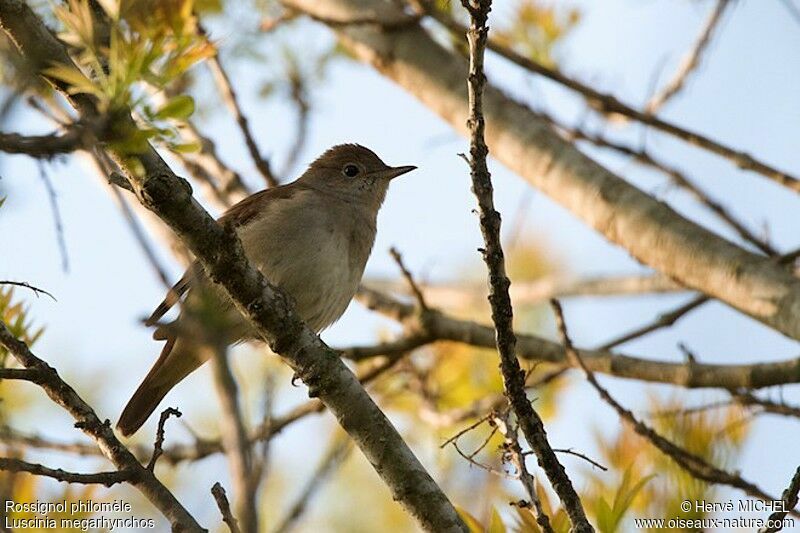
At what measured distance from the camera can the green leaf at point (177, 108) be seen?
8.58 feet

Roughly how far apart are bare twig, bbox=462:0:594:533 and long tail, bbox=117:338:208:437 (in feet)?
8.34

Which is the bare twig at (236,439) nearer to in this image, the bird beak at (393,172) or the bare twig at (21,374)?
the bare twig at (21,374)

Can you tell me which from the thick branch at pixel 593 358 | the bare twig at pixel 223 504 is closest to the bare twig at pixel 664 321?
the thick branch at pixel 593 358

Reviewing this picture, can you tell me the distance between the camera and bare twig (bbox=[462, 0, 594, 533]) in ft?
10.8

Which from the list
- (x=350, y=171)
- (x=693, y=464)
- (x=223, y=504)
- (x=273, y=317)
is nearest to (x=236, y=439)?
(x=223, y=504)

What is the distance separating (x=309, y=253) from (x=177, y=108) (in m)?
3.00

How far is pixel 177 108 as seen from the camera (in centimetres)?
262

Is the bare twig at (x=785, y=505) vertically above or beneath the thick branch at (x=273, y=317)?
beneath

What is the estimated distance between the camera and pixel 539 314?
756cm

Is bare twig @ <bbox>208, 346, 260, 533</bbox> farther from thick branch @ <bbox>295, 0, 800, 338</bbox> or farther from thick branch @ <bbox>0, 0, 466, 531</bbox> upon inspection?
thick branch @ <bbox>295, 0, 800, 338</bbox>

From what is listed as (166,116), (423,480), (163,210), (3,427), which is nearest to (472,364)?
(423,480)


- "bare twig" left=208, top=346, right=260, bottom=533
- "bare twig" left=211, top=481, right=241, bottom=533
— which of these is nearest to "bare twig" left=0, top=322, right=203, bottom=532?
"bare twig" left=211, top=481, right=241, bottom=533

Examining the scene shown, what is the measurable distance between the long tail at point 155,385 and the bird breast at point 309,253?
2.10 feet

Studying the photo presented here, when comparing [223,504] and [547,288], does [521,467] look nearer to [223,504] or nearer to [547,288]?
[223,504]
